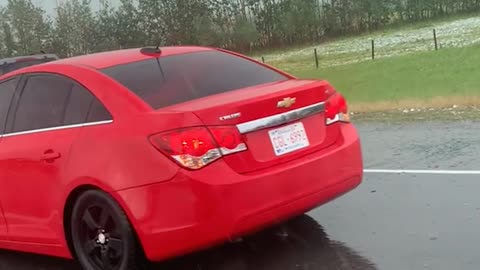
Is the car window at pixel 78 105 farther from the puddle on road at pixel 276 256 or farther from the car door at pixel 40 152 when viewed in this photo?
the puddle on road at pixel 276 256

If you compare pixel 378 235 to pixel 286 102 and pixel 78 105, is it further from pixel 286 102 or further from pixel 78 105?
pixel 78 105

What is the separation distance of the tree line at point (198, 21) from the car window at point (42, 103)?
32.5 meters

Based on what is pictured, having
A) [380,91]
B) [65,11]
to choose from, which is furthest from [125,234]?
[65,11]

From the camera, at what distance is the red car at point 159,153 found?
437cm

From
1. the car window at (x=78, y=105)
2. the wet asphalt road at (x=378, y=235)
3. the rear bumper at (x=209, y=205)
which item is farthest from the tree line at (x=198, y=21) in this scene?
the rear bumper at (x=209, y=205)

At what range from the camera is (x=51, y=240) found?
508 centimetres

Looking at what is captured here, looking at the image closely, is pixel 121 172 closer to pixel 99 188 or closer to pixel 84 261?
pixel 99 188

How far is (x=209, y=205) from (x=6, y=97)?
2.16m

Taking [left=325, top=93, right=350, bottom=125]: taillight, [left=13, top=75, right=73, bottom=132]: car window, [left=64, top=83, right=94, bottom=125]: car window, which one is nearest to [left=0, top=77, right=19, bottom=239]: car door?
[left=13, top=75, right=73, bottom=132]: car window

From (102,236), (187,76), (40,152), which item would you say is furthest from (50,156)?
(187,76)

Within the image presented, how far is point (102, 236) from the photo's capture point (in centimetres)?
477

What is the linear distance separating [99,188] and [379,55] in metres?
26.5

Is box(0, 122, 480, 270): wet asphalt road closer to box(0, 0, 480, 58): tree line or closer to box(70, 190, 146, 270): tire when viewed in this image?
box(70, 190, 146, 270): tire

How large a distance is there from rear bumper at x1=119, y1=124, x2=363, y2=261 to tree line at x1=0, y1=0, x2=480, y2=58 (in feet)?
111
